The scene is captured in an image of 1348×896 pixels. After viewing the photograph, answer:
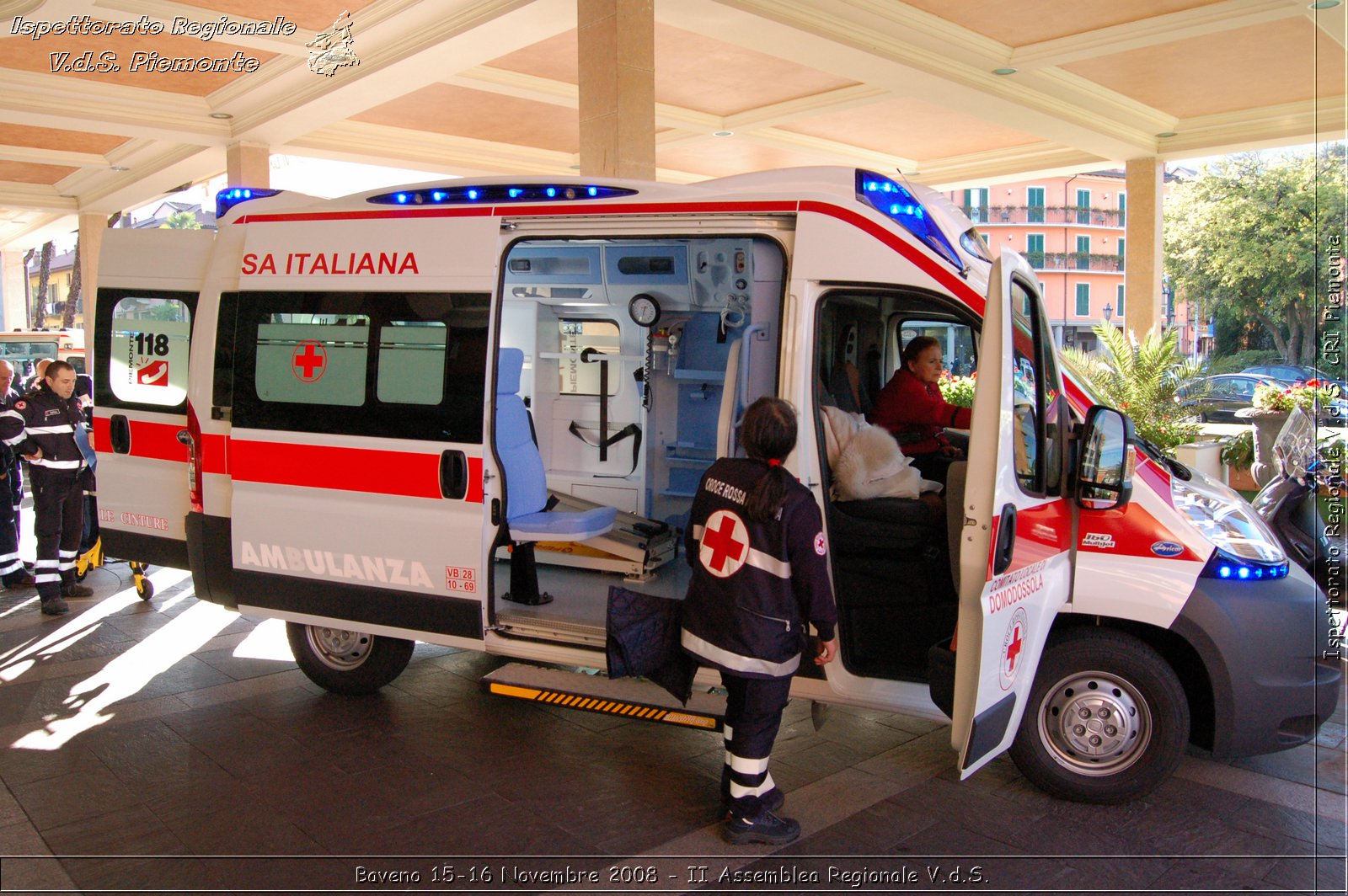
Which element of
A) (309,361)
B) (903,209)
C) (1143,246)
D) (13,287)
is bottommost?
(309,361)

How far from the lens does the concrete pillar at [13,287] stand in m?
31.7

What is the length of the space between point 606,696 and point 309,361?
2279mm

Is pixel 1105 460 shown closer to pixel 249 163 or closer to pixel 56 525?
pixel 56 525

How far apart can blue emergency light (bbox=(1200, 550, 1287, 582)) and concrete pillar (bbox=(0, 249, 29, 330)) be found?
35.7 metres

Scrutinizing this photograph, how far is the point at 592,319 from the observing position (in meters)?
6.95

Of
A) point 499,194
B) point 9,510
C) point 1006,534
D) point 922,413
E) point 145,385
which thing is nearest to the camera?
point 1006,534

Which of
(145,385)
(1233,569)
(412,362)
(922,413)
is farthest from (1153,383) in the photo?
(145,385)

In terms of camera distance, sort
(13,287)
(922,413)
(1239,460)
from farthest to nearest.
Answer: (13,287), (1239,460), (922,413)

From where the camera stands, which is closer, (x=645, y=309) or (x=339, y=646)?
(x=339, y=646)

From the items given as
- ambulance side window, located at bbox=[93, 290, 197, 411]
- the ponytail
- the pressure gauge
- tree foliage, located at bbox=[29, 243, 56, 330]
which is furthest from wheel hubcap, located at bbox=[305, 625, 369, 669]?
tree foliage, located at bbox=[29, 243, 56, 330]

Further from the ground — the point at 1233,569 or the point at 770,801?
the point at 1233,569

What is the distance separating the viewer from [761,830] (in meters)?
3.78

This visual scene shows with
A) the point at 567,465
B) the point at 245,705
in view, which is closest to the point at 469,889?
the point at 245,705

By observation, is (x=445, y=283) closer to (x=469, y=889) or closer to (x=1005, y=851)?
(x=469, y=889)
